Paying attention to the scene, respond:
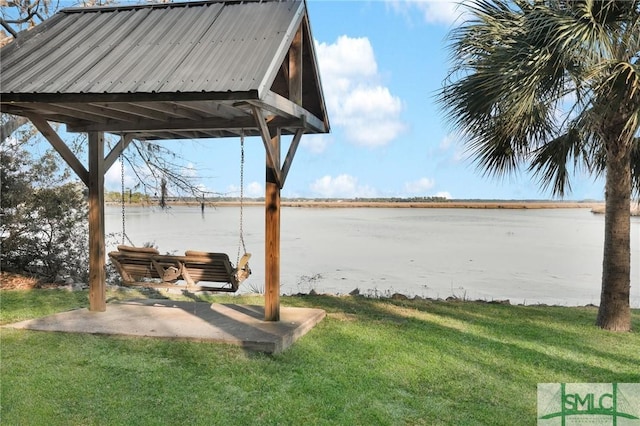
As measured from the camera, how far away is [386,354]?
16.8 ft

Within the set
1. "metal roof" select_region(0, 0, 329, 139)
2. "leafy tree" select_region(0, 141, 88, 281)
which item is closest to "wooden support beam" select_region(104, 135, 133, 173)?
"metal roof" select_region(0, 0, 329, 139)

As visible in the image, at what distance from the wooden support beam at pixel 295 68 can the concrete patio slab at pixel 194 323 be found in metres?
2.60

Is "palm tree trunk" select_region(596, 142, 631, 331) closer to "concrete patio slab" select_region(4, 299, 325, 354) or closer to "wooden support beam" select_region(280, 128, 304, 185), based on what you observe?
"concrete patio slab" select_region(4, 299, 325, 354)

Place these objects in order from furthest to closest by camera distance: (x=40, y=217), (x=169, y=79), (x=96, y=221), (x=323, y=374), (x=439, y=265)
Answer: (x=439, y=265) → (x=40, y=217) → (x=96, y=221) → (x=169, y=79) → (x=323, y=374)

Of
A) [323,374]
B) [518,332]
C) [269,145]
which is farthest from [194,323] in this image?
[518,332]

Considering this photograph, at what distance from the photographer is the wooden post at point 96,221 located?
650 cm

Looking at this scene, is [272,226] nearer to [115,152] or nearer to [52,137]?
[115,152]

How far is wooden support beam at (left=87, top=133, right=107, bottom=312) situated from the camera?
21.3 ft

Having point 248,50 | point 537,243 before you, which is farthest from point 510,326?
point 537,243

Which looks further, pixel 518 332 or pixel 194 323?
pixel 518 332

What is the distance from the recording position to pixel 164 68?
5.10 meters

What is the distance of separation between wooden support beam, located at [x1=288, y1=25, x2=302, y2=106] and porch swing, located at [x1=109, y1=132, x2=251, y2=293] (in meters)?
1.22

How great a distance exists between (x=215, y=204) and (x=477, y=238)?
19.2m

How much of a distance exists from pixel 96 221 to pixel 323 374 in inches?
151
